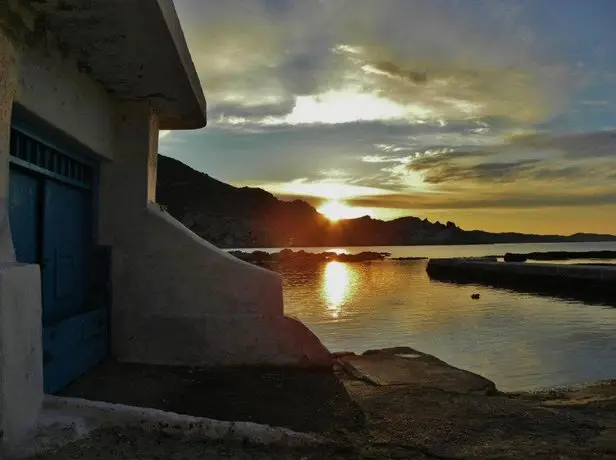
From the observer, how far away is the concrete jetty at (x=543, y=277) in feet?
111

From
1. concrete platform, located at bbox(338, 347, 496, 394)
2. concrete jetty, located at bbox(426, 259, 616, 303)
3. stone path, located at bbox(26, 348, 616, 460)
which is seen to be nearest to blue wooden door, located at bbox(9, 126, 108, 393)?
stone path, located at bbox(26, 348, 616, 460)

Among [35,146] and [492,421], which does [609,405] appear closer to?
[492,421]

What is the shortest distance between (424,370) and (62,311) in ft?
14.1

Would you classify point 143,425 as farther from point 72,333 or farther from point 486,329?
point 486,329

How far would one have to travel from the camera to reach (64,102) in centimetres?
539

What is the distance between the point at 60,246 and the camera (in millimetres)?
6000

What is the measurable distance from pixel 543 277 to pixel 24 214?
39128 mm

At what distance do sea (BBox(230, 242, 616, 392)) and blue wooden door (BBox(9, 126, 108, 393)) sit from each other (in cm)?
887

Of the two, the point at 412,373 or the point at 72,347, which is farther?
the point at 412,373

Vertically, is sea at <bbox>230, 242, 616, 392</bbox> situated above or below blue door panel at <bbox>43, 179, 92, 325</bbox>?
below

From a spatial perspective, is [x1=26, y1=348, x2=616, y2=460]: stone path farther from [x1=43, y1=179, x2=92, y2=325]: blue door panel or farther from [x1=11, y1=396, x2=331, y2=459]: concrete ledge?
[x1=43, y1=179, x2=92, y2=325]: blue door panel

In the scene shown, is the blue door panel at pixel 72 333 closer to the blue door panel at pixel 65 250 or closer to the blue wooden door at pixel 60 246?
the blue wooden door at pixel 60 246

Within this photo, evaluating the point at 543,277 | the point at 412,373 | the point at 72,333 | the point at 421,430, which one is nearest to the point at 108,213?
the point at 72,333

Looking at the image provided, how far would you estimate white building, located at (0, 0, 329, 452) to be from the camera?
15.1ft
